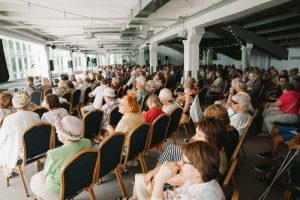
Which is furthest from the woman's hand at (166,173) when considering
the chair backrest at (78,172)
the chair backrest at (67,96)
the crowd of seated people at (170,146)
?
the chair backrest at (67,96)

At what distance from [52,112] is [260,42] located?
12.4 meters

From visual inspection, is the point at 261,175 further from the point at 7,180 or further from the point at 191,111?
the point at 7,180

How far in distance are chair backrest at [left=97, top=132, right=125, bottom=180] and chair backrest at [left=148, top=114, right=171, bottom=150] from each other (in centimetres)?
67

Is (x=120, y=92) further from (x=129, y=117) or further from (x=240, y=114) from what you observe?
(x=240, y=114)

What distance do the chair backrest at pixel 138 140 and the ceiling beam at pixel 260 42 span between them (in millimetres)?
10022

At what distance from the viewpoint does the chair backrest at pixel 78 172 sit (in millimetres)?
1995

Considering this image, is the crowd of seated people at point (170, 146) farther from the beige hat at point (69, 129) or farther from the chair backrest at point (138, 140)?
the chair backrest at point (138, 140)

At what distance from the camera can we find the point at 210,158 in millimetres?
1560

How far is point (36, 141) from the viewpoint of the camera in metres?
3.04

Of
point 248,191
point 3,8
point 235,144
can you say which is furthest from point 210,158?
point 3,8

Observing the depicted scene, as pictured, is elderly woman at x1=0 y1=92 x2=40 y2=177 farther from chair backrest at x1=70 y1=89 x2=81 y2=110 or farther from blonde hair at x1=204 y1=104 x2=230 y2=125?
chair backrest at x1=70 y1=89 x2=81 y2=110

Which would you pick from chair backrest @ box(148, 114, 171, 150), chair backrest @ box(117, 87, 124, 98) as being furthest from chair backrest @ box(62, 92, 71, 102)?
chair backrest @ box(148, 114, 171, 150)

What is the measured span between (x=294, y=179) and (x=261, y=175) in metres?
0.88

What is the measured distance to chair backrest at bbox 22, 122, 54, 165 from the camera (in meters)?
2.89
